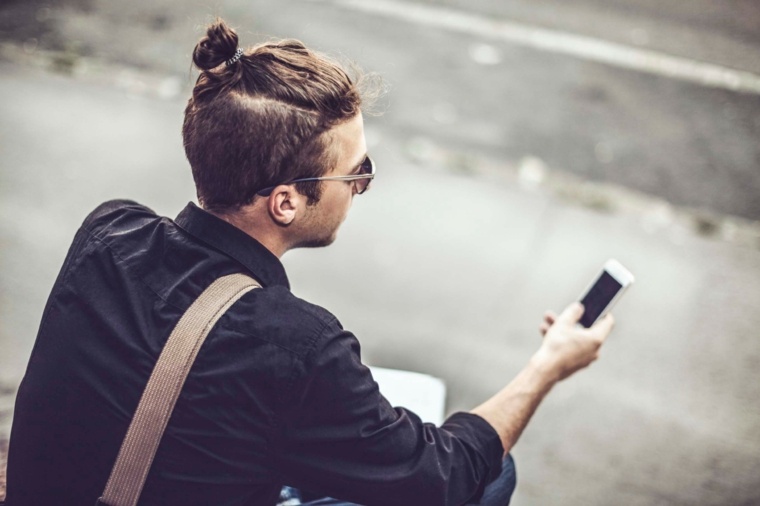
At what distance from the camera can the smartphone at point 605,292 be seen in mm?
2389

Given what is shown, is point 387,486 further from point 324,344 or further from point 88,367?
point 88,367

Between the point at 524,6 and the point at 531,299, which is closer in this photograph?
the point at 531,299

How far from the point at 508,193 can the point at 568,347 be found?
8.88 ft

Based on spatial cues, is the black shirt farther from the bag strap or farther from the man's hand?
the man's hand

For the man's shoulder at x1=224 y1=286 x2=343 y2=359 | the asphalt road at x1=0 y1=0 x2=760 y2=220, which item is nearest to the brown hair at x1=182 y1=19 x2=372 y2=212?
the man's shoulder at x1=224 y1=286 x2=343 y2=359

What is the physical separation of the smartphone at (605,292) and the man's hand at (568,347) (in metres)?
0.13

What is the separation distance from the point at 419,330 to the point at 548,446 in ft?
2.93

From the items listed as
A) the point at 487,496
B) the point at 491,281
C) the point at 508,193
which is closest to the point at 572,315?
the point at 487,496

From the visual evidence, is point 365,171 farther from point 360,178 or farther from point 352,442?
point 352,442

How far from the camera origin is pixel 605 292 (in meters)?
2.43

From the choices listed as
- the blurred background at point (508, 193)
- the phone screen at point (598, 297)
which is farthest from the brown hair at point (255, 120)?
the blurred background at point (508, 193)

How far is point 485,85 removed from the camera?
5637 millimetres

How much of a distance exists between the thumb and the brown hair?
3.06 ft

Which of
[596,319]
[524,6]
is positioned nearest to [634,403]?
[596,319]
